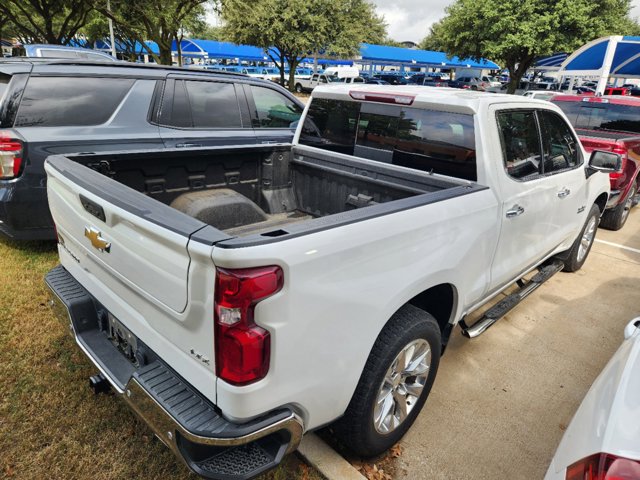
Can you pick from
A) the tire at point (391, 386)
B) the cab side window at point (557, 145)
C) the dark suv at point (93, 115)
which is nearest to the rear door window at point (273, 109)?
the dark suv at point (93, 115)

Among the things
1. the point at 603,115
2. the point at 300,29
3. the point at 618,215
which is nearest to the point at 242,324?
the point at 618,215

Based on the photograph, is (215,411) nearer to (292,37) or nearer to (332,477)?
(332,477)

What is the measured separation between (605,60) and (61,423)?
16.5 meters

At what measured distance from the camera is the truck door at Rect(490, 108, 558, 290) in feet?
9.37

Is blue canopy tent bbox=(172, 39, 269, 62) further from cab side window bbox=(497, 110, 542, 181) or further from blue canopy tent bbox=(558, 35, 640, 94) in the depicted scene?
cab side window bbox=(497, 110, 542, 181)

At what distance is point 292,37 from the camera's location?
86.0ft

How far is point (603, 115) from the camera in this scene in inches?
282

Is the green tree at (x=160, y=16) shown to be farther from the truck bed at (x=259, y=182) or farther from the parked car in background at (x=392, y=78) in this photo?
the parked car in background at (x=392, y=78)

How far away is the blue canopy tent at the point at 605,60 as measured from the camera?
1356cm

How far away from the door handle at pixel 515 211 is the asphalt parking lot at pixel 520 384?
1206 mm

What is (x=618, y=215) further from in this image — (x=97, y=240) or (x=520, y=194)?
(x=97, y=240)

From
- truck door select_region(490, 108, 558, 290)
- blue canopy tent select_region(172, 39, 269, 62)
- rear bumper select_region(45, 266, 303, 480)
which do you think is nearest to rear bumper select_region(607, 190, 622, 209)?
truck door select_region(490, 108, 558, 290)

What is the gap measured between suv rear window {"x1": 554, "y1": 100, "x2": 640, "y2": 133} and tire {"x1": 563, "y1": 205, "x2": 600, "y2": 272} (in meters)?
3.03

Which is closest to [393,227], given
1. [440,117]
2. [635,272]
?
[440,117]
